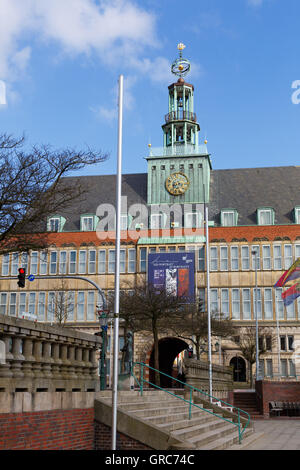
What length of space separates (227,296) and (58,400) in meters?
44.6

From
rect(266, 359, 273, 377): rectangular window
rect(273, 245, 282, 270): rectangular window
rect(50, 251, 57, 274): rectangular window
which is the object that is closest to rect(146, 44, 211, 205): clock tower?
rect(273, 245, 282, 270): rectangular window

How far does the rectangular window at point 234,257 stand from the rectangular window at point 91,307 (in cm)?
1466

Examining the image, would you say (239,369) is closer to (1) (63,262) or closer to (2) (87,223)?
(1) (63,262)

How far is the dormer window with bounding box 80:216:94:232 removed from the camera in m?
59.9

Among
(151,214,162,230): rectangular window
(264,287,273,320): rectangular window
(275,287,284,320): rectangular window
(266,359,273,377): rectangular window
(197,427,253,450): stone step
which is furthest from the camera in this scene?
(151,214,162,230): rectangular window

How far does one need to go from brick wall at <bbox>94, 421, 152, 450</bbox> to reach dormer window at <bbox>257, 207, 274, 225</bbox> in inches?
1831

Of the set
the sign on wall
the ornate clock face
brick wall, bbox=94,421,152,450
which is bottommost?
brick wall, bbox=94,421,152,450

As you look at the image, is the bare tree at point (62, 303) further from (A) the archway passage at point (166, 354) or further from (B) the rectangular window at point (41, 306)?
(A) the archway passage at point (166, 354)

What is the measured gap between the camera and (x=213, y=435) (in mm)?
16344

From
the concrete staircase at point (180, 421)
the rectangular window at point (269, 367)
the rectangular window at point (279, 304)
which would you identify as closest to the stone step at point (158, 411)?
the concrete staircase at point (180, 421)

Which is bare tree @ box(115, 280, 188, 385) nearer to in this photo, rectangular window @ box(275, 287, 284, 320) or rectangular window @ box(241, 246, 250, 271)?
rectangular window @ box(241, 246, 250, 271)

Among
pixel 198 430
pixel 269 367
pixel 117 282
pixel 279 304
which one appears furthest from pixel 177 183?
pixel 117 282

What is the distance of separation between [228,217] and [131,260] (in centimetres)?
1126

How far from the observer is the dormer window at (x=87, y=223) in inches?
2359
